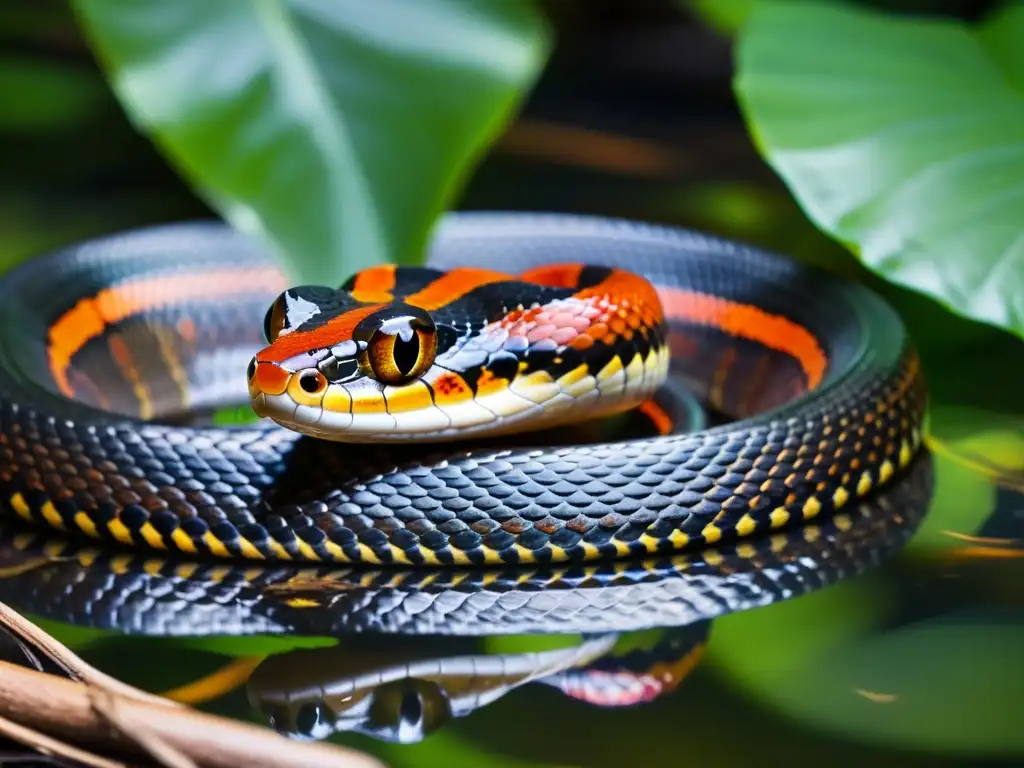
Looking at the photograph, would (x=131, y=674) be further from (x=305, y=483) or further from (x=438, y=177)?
(x=438, y=177)

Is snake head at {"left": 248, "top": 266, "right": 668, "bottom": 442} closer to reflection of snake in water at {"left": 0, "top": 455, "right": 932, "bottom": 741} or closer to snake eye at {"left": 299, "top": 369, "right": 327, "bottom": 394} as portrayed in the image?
snake eye at {"left": 299, "top": 369, "right": 327, "bottom": 394}

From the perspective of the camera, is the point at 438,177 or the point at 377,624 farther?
the point at 438,177

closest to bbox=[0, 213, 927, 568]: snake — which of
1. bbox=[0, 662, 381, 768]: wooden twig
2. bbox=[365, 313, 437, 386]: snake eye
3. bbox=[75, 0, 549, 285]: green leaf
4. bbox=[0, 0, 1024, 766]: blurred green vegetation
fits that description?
bbox=[365, 313, 437, 386]: snake eye

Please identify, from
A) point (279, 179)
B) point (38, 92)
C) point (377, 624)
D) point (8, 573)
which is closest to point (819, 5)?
point (279, 179)

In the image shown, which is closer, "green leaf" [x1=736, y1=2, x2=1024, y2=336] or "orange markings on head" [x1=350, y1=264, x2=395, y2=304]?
"orange markings on head" [x1=350, y1=264, x2=395, y2=304]

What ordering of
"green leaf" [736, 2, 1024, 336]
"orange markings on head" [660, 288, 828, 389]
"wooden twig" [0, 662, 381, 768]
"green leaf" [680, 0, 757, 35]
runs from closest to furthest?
"wooden twig" [0, 662, 381, 768]
"green leaf" [736, 2, 1024, 336]
"orange markings on head" [660, 288, 828, 389]
"green leaf" [680, 0, 757, 35]

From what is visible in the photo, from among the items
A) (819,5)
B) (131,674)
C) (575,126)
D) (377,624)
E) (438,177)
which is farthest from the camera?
(575,126)
